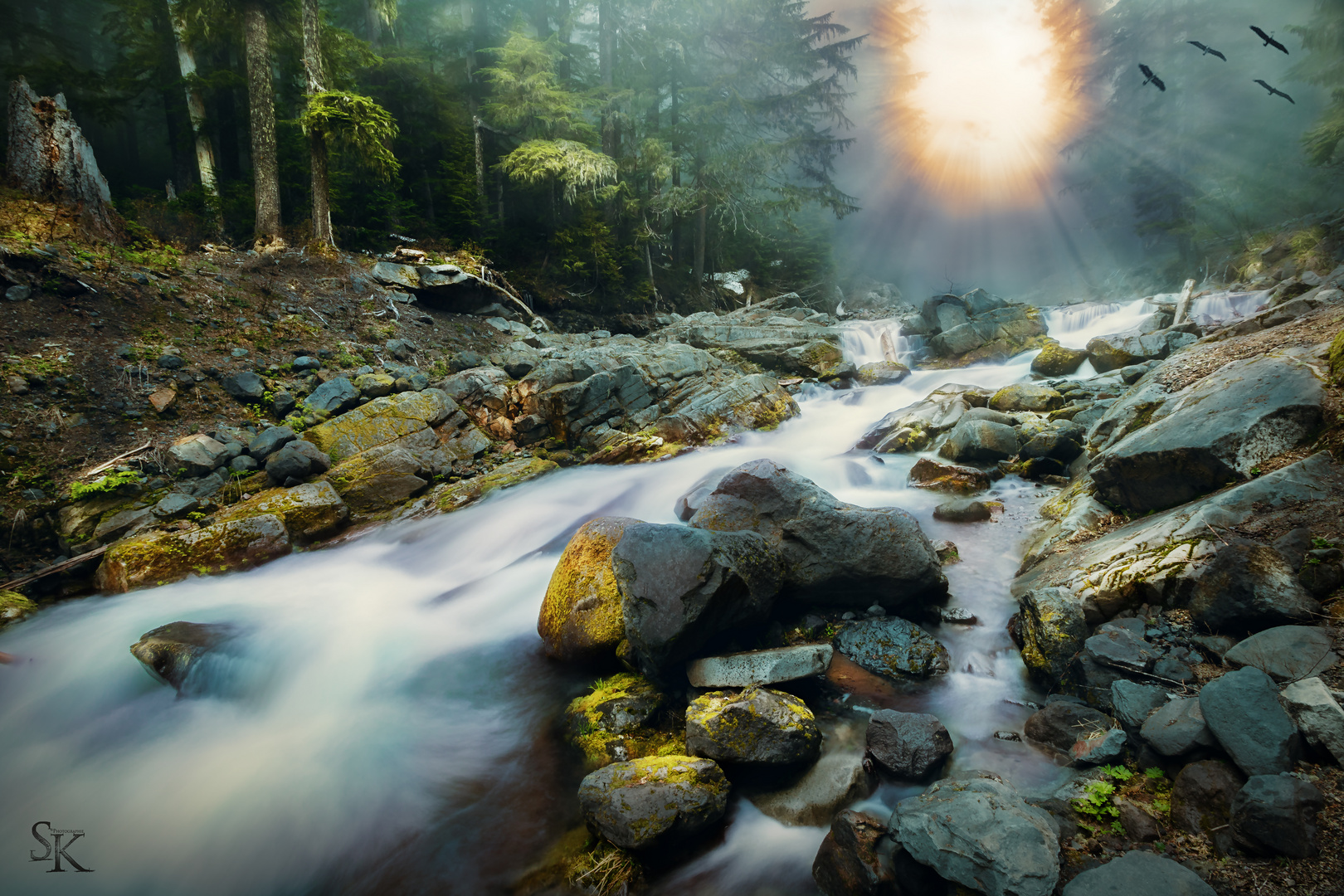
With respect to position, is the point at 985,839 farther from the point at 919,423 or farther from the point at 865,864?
the point at 919,423

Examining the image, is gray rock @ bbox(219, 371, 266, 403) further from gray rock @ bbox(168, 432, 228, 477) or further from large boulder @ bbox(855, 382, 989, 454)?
large boulder @ bbox(855, 382, 989, 454)

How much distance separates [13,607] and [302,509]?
270 centimetres

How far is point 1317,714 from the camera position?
228 cm

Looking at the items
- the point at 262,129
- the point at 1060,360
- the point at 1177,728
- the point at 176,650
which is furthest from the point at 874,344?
the point at 262,129

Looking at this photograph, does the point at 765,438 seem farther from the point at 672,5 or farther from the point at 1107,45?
the point at 1107,45

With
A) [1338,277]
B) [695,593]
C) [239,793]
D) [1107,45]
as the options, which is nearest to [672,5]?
[1338,277]

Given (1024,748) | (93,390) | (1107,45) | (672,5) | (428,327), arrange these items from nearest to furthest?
(1024,748) < (93,390) < (428,327) < (672,5) < (1107,45)

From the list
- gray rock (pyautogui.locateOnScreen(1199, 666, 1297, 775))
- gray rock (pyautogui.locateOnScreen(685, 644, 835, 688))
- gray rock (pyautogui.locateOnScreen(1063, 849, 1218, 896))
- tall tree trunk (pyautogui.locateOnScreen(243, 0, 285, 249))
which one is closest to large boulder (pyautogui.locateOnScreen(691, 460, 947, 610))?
gray rock (pyautogui.locateOnScreen(685, 644, 835, 688))

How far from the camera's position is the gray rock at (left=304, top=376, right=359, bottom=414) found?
9273 mm

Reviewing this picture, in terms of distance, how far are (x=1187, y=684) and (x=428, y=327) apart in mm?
14782

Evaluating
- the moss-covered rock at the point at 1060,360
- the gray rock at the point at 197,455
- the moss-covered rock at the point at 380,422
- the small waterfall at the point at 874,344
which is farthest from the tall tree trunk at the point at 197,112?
the moss-covered rock at the point at 1060,360

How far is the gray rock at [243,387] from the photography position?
8.97 m

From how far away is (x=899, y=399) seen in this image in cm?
1374

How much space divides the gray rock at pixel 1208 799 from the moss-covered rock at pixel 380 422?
32.9 ft
